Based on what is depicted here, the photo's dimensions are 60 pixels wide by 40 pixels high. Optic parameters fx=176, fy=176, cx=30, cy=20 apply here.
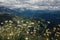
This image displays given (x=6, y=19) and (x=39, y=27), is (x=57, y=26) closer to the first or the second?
(x=39, y=27)

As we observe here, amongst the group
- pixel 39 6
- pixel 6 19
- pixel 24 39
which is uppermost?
pixel 39 6

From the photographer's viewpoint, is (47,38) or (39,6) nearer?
(47,38)

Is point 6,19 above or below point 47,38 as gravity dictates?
above

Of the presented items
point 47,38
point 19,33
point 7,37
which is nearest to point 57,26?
point 47,38

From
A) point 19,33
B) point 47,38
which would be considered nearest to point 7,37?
point 19,33

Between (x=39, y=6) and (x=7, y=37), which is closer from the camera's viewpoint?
(x=7, y=37)

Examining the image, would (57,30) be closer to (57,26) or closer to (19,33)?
(57,26)

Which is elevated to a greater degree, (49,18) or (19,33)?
(49,18)

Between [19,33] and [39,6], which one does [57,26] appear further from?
[19,33]
